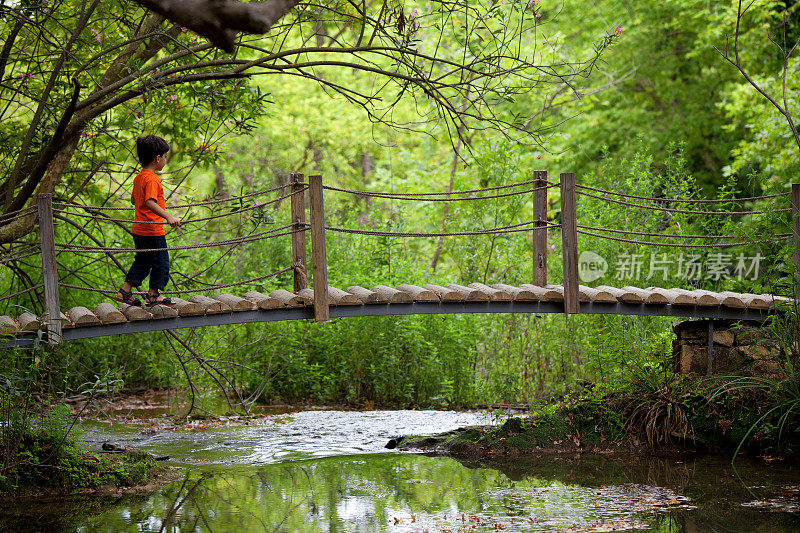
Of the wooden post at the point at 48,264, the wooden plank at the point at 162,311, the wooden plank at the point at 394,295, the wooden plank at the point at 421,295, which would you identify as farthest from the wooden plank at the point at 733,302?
the wooden post at the point at 48,264

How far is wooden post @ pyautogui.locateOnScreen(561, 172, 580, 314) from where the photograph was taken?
6.37m

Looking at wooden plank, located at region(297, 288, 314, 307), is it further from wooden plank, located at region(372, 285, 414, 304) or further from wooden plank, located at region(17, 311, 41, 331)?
wooden plank, located at region(17, 311, 41, 331)

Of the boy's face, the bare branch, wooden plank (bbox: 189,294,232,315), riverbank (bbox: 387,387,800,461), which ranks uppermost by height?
the boy's face

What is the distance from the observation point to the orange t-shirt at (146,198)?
5.67m

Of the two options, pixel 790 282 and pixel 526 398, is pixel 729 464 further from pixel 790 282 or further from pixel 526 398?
pixel 526 398

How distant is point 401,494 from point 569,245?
8.07ft

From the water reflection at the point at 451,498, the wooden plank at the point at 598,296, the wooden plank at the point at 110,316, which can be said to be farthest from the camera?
the wooden plank at the point at 598,296

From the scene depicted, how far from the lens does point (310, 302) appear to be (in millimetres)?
5938

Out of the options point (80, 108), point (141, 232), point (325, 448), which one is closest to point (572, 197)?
point (325, 448)

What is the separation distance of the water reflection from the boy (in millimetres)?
1282

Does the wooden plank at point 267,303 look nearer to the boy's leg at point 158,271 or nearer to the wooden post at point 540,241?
the boy's leg at point 158,271

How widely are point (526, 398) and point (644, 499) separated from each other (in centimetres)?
377

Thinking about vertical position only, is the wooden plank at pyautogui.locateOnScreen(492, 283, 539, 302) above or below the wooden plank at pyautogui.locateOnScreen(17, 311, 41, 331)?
above

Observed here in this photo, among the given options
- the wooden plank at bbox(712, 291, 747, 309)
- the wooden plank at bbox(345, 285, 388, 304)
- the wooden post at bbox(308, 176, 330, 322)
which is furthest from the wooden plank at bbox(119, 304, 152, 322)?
the wooden plank at bbox(712, 291, 747, 309)
